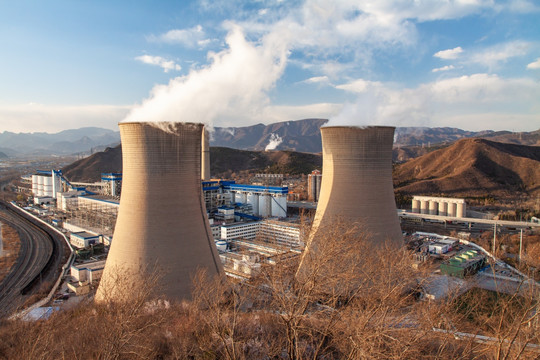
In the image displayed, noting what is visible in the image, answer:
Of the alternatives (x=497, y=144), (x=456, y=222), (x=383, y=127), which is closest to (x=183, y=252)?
(x=383, y=127)

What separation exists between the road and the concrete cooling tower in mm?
4205

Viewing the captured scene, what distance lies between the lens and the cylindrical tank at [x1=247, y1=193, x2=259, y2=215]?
1017 inches

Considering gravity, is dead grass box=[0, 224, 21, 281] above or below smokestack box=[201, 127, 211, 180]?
below

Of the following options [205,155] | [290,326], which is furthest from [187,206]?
[205,155]

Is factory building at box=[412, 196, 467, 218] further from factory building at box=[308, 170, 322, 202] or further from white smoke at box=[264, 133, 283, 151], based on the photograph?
white smoke at box=[264, 133, 283, 151]

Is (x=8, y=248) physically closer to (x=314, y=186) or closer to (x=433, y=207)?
(x=314, y=186)

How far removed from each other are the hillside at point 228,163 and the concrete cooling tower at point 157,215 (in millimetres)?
44874

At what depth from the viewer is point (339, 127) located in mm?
8750

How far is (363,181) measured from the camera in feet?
28.7

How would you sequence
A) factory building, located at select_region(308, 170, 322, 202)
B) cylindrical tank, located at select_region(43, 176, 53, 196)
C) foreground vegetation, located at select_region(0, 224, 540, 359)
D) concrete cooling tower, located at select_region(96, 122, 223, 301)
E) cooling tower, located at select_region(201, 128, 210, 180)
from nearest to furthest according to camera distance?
foreground vegetation, located at select_region(0, 224, 540, 359), concrete cooling tower, located at select_region(96, 122, 223, 301), cooling tower, located at select_region(201, 128, 210, 180), factory building, located at select_region(308, 170, 322, 202), cylindrical tank, located at select_region(43, 176, 53, 196)

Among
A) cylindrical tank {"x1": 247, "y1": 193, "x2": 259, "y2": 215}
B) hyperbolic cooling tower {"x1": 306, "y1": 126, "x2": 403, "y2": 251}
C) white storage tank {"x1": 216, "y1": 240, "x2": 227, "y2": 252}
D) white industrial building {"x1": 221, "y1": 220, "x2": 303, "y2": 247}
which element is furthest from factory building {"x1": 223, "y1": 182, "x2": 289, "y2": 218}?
hyperbolic cooling tower {"x1": 306, "y1": 126, "x2": 403, "y2": 251}

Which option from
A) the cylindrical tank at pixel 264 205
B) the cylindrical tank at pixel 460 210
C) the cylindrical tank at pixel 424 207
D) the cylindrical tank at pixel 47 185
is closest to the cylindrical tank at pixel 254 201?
the cylindrical tank at pixel 264 205

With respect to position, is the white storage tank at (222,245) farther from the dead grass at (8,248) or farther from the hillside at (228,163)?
the hillside at (228,163)

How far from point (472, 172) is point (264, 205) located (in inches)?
914
